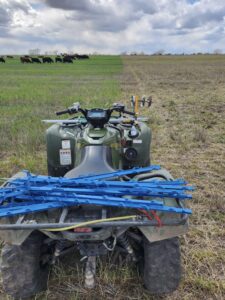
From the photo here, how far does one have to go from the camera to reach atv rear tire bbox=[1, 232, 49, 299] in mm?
2400

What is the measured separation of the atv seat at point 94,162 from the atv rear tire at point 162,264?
71 cm

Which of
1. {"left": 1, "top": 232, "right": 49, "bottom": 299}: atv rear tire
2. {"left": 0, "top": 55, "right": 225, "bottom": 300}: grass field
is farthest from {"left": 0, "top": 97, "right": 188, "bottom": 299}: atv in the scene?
{"left": 0, "top": 55, "right": 225, "bottom": 300}: grass field

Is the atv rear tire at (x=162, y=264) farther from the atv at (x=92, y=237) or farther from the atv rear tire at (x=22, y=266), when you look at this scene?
the atv rear tire at (x=22, y=266)

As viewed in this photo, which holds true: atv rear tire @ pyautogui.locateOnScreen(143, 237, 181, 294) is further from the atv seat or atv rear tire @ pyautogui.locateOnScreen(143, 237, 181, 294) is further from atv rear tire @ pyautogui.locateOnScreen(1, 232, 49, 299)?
atv rear tire @ pyautogui.locateOnScreen(1, 232, 49, 299)

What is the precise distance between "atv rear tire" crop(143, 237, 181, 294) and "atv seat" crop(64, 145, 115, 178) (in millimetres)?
705

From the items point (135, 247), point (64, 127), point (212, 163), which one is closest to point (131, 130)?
point (64, 127)

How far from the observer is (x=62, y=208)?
2.29m

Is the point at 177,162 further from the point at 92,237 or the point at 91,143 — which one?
the point at 92,237

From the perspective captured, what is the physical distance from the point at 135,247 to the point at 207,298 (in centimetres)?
71

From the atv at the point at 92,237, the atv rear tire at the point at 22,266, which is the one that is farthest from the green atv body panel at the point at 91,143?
the atv rear tire at the point at 22,266

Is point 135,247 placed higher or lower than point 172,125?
higher

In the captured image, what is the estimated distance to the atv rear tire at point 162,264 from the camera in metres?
2.42

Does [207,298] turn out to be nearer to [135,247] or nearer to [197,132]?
[135,247]

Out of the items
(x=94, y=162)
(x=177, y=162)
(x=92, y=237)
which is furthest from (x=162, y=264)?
(x=177, y=162)
